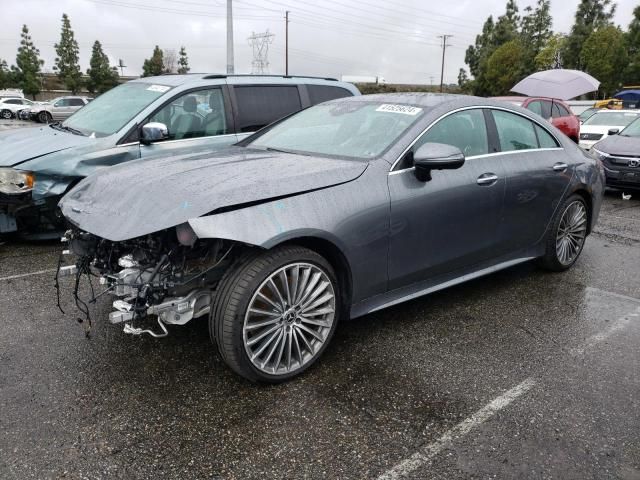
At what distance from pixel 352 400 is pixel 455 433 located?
22.0 inches

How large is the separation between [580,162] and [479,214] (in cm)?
163

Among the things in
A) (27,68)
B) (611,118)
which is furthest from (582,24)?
(27,68)

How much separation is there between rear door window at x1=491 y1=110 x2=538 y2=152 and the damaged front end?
243 centimetres

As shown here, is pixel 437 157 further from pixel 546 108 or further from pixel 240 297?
pixel 546 108

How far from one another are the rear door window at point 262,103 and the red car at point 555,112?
810 cm

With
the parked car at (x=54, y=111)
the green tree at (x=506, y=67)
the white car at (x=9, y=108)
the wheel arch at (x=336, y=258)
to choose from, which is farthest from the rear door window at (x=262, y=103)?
the green tree at (x=506, y=67)

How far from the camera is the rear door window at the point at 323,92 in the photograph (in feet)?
22.0

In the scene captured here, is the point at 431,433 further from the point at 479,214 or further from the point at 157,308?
the point at 479,214

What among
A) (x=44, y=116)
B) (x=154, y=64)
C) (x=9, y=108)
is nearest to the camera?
(x=44, y=116)

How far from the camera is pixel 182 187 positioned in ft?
9.34

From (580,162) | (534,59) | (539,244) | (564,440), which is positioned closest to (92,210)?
(564,440)

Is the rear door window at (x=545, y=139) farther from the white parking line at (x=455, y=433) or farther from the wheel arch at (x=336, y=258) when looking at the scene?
the wheel arch at (x=336, y=258)

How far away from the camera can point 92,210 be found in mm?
3020

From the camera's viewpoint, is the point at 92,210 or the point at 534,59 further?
the point at 534,59
